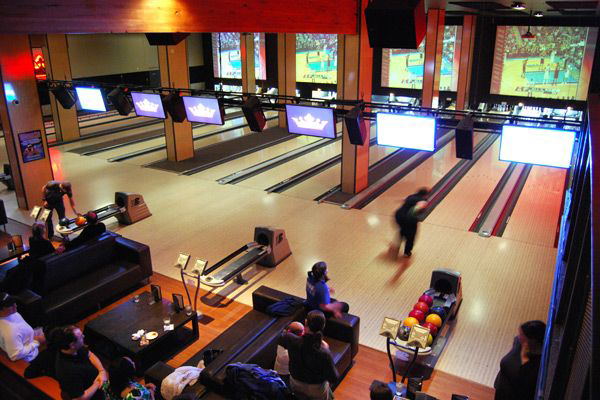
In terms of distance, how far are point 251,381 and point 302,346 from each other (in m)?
0.49

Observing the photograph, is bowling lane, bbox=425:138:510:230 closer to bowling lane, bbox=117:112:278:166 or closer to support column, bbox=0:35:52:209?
bowling lane, bbox=117:112:278:166

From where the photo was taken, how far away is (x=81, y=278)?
20.7 feet

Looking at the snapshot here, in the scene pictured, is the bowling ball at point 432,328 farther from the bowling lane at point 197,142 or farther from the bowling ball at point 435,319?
the bowling lane at point 197,142

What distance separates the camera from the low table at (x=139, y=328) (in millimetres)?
5062

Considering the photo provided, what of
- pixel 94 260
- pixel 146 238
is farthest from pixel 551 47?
pixel 94 260

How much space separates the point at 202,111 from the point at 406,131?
348cm

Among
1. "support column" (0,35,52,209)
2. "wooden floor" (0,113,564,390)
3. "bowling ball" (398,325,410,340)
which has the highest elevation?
"support column" (0,35,52,209)

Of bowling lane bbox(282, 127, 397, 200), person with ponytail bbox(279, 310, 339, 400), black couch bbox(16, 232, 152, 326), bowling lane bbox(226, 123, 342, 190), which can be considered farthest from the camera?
bowling lane bbox(226, 123, 342, 190)

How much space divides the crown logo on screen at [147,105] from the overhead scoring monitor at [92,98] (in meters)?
0.90

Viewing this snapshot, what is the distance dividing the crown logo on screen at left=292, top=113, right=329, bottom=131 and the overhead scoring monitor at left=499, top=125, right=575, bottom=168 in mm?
2620

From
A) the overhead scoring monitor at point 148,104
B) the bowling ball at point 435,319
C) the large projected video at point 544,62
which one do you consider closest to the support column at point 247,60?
the large projected video at point 544,62

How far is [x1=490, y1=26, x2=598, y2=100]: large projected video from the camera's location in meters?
14.7

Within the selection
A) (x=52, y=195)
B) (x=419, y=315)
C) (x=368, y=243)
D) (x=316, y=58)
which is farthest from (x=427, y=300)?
(x=316, y=58)

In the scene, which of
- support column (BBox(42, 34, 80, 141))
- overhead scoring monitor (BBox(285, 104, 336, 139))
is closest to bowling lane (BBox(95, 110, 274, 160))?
support column (BBox(42, 34, 80, 141))
